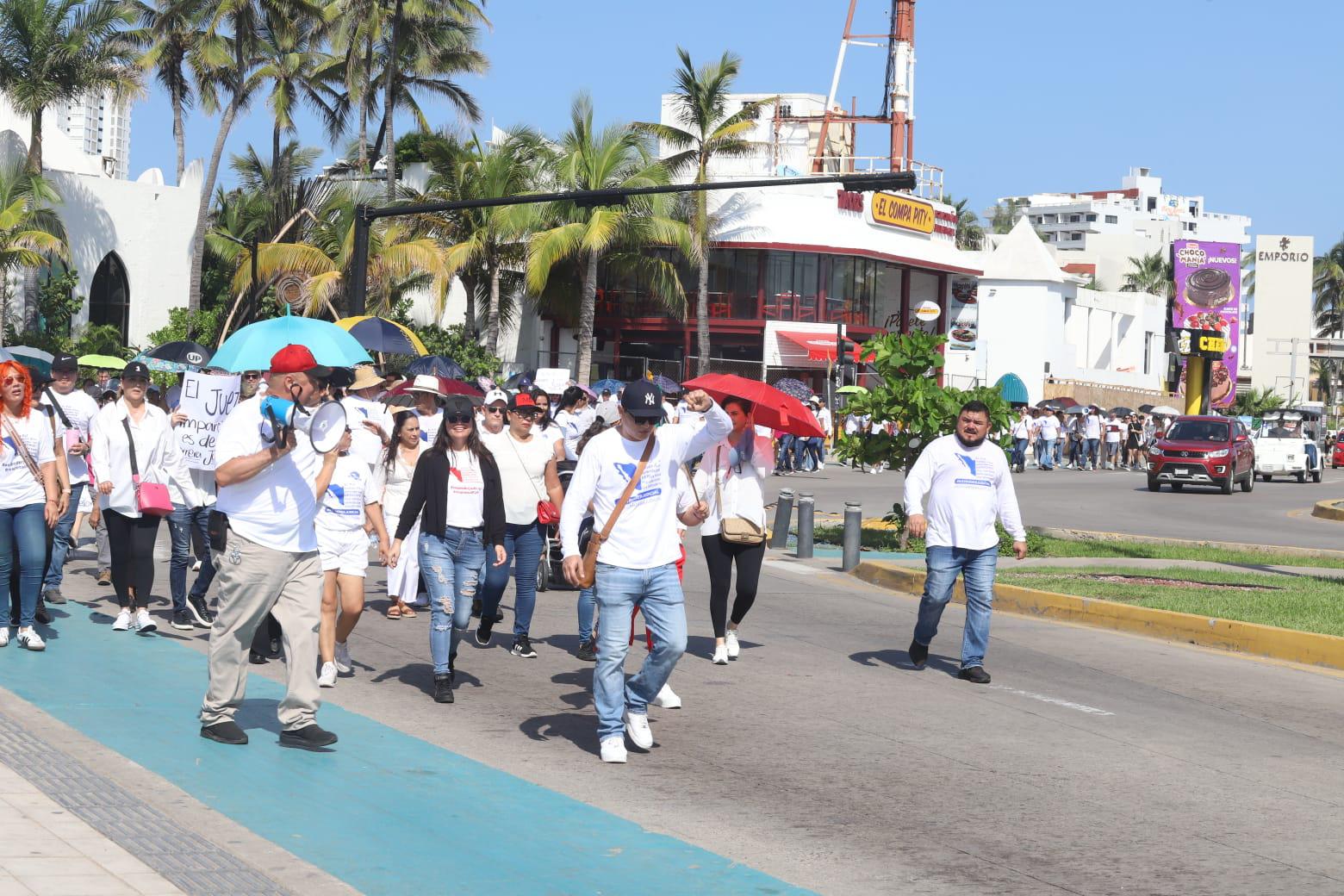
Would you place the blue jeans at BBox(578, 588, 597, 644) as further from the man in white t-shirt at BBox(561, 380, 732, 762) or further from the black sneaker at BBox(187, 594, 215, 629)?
the black sneaker at BBox(187, 594, 215, 629)

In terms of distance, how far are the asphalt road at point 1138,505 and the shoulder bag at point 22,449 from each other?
57.6ft

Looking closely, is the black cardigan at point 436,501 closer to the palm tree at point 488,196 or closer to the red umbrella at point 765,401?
the red umbrella at point 765,401

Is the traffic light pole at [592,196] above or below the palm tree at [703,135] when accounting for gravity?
below

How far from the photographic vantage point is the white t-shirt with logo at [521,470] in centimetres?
1058

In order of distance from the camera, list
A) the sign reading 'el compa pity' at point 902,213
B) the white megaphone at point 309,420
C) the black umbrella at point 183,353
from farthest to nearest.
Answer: the sign reading 'el compa pity' at point 902,213
the black umbrella at point 183,353
the white megaphone at point 309,420

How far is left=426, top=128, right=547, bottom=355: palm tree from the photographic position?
46.2 meters

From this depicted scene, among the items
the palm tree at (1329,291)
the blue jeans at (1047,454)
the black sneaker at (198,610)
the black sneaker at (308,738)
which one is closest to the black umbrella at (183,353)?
the black sneaker at (198,610)

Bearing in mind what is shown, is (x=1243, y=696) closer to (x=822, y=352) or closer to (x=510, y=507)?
(x=510, y=507)

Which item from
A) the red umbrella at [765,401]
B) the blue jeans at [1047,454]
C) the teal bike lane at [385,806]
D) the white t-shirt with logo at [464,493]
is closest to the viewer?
the teal bike lane at [385,806]

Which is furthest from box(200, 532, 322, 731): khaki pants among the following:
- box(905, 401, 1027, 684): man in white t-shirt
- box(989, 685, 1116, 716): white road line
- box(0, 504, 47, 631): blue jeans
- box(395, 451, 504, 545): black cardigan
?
box(989, 685, 1116, 716): white road line

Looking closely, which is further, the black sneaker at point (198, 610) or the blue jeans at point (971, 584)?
the black sneaker at point (198, 610)

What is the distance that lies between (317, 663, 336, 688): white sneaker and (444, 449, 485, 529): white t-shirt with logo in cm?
113

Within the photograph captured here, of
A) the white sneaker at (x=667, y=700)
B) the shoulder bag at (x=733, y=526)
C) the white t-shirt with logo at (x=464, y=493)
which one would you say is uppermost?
the white t-shirt with logo at (x=464, y=493)

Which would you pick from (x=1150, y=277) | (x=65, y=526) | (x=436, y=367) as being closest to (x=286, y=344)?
(x=65, y=526)
